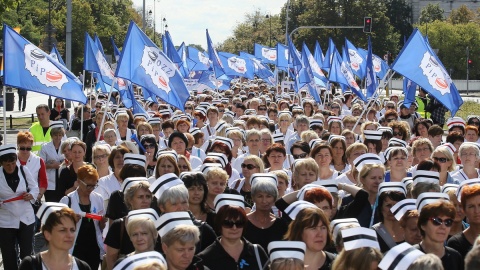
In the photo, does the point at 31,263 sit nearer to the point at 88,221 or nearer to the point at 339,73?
the point at 88,221

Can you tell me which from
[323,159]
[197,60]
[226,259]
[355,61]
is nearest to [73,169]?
[323,159]

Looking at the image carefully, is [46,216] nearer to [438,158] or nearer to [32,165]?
[32,165]

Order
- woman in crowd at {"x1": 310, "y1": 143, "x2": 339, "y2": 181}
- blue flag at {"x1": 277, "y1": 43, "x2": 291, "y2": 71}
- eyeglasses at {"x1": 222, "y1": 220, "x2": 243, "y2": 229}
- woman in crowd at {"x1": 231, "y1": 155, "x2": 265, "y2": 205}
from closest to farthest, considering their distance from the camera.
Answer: eyeglasses at {"x1": 222, "y1": 220, "x2": 243, "y2": 229}, woman in crowd at {"x1": 231, "y1": 155, "x2": 265, "y2": 205}, woman in crowd at {"x1": 310, "y1": 143, "x2": 339, "y2": 181}, blue flag at {"x1": 277, "y1": 43, "x2": 291, "y2": 71}

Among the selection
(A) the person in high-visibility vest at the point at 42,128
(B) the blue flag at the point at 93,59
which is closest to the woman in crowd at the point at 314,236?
(A) the person in high-visibility vest at the point at 42,128

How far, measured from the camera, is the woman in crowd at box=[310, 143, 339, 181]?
1034 cm

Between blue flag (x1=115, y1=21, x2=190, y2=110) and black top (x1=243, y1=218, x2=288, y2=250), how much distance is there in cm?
620

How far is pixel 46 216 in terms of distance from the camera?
6.71 metres

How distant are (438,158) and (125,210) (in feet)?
11.8

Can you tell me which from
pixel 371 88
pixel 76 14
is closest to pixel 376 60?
pixel 371 88

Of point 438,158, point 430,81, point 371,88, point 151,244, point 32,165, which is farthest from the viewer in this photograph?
point 371,88

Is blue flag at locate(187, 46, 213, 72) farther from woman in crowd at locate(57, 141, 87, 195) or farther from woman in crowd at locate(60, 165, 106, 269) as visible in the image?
woman in crowd at locate(60, 165, 106, 269)

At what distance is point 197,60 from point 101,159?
2231 centimetres

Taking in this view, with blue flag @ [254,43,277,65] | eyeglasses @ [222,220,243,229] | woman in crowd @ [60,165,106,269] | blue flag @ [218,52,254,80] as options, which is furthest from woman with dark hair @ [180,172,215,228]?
blue flag @ [254,43,277,65]

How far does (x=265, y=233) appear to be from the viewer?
756cm
